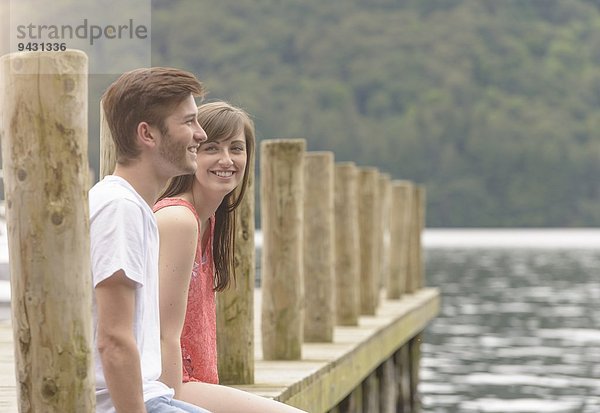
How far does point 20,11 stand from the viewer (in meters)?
6.07

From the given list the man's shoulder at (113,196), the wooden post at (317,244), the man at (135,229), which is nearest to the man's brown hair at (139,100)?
the man at (135,229)

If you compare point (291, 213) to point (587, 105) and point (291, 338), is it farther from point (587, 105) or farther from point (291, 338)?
point (587, 105)

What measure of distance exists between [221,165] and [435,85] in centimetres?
12170

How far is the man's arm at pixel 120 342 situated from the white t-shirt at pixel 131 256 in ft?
0.13

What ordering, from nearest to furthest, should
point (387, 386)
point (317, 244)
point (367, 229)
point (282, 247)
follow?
point (282, 247)
point (317, 244)
point (387, 386)
point (367, 229)

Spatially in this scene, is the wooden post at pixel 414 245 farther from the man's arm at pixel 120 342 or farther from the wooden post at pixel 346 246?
the man's arm at pixel 120 342

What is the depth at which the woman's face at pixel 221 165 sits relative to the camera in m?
5.49

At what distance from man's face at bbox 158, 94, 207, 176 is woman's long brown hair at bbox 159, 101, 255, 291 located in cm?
90

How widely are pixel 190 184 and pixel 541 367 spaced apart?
55.6ft

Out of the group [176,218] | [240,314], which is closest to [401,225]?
[240,314]

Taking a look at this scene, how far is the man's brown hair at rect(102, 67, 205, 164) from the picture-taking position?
441 cm

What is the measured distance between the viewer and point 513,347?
25234mm

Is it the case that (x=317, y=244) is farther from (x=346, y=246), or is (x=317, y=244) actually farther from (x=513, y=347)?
(x=513, y=347)

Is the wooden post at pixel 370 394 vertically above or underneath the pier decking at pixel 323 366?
underneath
